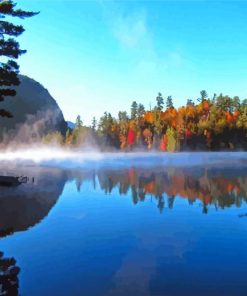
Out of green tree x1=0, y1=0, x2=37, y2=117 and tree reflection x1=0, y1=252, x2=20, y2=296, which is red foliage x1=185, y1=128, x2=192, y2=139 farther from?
tree reflection x1=0, y1=252, x2=20, y2=296

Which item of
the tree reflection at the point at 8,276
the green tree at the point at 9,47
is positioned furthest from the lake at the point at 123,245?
the green tree at the point at 9,47

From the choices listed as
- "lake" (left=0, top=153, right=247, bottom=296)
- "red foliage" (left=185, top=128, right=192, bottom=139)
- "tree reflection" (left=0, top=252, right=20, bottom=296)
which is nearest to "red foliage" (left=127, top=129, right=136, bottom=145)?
"red foliage" (left=185, top=128, right=192, bottom=139)

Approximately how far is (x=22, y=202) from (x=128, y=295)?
1691 cm

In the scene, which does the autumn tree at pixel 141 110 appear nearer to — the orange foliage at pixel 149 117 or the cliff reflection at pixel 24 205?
the orange foliage at pixel 149 117

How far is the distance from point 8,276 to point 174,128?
144552mm

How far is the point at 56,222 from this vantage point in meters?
20.4

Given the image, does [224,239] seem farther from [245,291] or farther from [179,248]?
[245,291]

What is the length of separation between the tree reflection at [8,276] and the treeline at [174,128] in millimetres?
132487

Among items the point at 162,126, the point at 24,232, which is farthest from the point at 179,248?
the point at 162,126

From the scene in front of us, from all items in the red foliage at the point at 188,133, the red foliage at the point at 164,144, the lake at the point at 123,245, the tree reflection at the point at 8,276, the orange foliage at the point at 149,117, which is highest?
the orange foliage at the point at 149,117

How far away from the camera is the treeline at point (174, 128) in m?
146

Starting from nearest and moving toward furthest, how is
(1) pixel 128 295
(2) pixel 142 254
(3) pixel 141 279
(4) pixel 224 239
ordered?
(1) pixel 128 295
(3) pixel 141 279
(2) pixel 142 254
(4) pixel 224 239

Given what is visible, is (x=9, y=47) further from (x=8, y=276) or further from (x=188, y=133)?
(x=188, y=133)

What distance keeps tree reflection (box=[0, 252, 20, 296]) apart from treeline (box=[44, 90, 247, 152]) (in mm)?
132487
